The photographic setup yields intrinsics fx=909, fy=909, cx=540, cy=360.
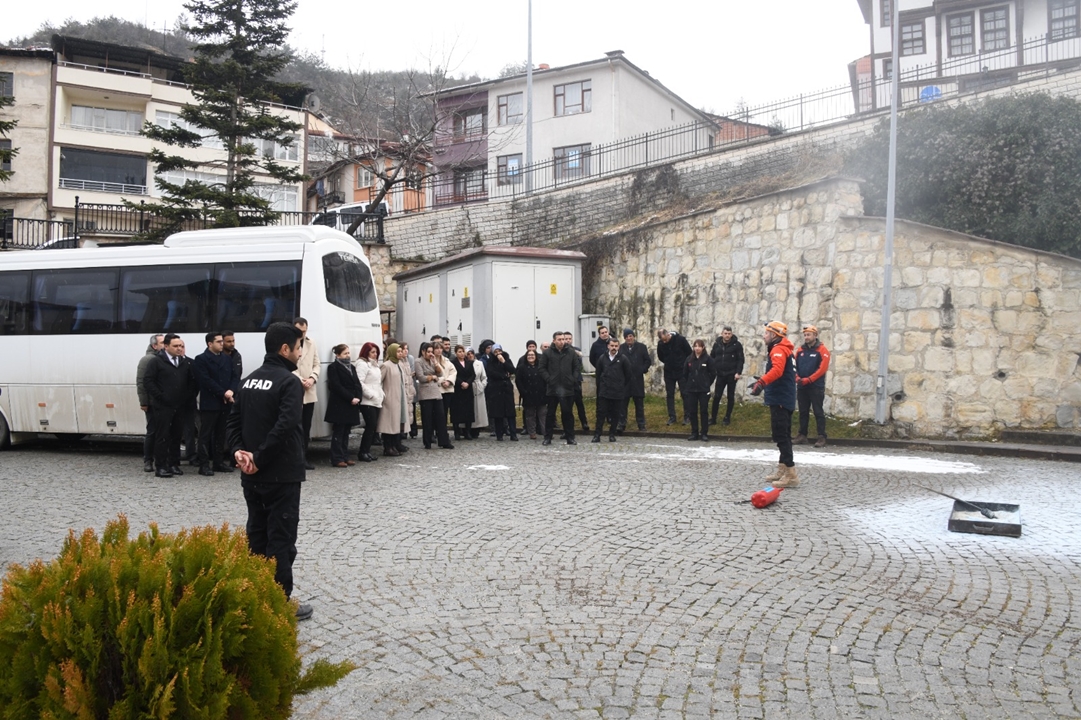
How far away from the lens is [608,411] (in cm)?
1659

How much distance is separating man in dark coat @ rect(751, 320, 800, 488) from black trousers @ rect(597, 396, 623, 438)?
18.3ft

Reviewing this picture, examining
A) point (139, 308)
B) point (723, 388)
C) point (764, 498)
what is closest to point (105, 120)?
point (139, 308)

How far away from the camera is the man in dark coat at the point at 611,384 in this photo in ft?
52.6

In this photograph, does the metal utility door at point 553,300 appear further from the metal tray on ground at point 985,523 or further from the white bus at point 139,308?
the metal tray on ground at point 985,523

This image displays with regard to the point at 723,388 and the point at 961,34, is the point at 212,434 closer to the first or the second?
the point at 723,388

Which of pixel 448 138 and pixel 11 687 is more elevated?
pixel 448 138

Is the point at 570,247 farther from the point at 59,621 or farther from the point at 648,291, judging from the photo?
the point at 59,621

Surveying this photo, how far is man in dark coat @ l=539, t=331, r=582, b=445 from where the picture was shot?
622 inches

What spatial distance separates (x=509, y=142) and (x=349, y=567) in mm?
39327

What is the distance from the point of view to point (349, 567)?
22.6 ft

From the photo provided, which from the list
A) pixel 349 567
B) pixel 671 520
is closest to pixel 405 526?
pixel 349 567

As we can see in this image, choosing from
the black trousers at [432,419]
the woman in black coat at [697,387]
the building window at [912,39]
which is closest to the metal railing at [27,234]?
the black trousers at [432,419]

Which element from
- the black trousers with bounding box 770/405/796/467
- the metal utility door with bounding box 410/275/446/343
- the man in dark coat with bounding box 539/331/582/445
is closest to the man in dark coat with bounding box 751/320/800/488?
the black trousers with bounding box 770/405/796/467

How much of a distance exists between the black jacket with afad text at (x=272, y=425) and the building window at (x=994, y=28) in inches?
1742
